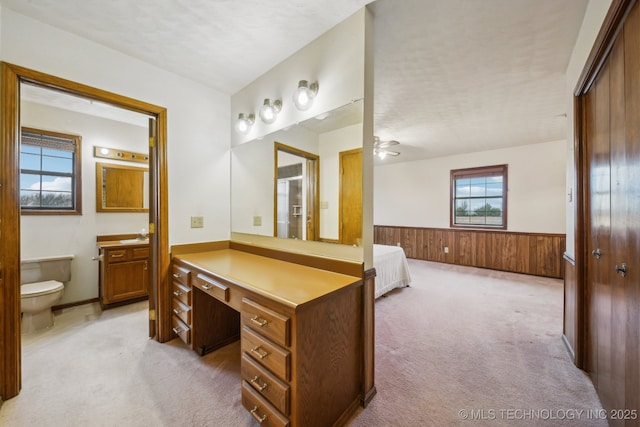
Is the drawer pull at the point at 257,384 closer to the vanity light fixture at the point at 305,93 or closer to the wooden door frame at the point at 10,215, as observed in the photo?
the wooden door frame at the point at 10,215

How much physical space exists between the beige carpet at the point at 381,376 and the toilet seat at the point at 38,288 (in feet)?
1.31

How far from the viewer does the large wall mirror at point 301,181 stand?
1714 mm

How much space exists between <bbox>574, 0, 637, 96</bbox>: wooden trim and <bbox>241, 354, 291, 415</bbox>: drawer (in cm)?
236

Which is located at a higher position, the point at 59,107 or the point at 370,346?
the point at 59,107

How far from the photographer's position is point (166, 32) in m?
1.80

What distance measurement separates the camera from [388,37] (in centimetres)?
189

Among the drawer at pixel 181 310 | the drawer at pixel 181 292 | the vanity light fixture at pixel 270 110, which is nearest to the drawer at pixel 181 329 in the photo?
the drawer at pixel 181 310

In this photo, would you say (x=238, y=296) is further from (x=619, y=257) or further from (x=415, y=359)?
(x=619, y=257)

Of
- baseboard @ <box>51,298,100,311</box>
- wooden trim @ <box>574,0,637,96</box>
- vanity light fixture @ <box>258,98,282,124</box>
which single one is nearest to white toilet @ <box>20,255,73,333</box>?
baseboard @ <box>51,298,100,311</box>

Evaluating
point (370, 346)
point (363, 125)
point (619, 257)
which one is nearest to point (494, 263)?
point (619, 257)

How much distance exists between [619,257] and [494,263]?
4.56m

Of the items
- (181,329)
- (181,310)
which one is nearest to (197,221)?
(181,310)

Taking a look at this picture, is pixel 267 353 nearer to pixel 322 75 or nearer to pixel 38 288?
pixel 322 75

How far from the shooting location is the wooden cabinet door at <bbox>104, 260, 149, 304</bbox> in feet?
9.78
